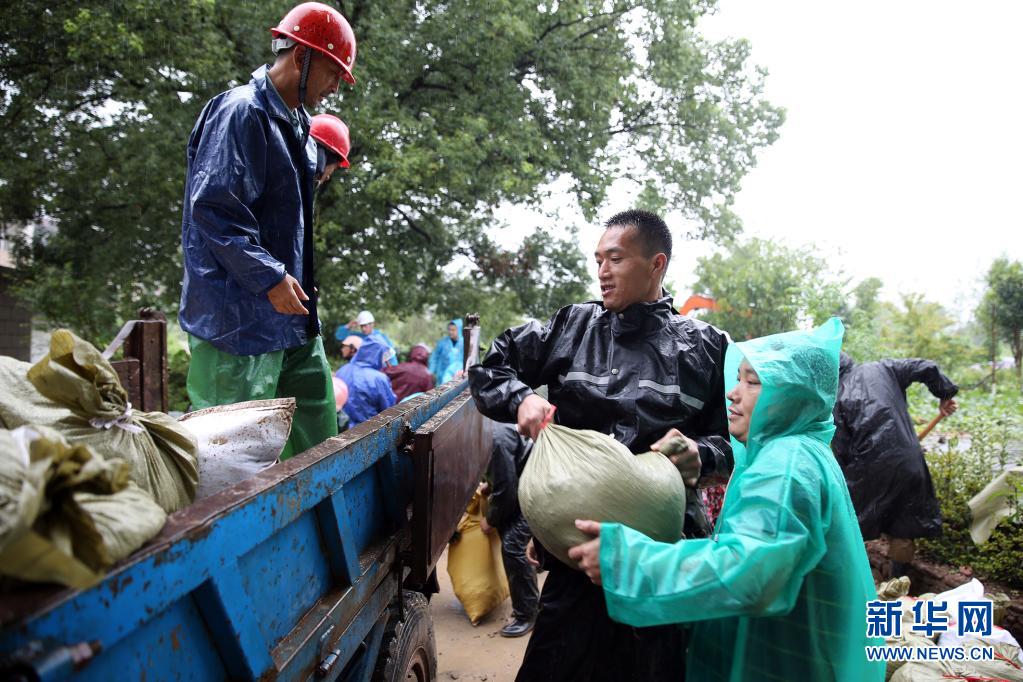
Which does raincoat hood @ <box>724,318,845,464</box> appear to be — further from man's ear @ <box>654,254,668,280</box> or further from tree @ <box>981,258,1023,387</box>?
tree @ <box>981,258,1023,387</box>

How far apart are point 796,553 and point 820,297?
8.21 meters

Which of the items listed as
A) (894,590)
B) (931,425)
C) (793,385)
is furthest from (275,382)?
(931,425)

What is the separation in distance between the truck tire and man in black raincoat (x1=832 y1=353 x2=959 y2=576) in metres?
3.14

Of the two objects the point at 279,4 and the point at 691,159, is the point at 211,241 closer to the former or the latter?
the point at 279,4

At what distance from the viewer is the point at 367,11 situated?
9.55 metres

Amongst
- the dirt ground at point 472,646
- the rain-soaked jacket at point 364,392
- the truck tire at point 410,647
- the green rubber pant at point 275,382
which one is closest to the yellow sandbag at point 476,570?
the dirt ground at point 472,646

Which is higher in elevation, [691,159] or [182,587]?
[691,159]

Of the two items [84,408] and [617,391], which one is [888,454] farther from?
[84,408]

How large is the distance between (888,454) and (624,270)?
10.4 feet

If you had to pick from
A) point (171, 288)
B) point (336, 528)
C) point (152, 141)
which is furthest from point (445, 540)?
point (171, 288)

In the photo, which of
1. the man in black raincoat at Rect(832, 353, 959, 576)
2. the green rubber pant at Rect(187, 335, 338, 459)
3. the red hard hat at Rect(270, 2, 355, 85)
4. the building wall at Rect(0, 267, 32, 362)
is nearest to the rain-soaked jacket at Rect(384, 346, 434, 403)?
the man in black raincoat at Rect(832, 353, 959, 576)

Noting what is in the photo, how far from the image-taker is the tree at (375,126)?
8562mm

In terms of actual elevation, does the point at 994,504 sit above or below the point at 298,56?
below

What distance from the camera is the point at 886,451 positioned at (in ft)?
14.0
